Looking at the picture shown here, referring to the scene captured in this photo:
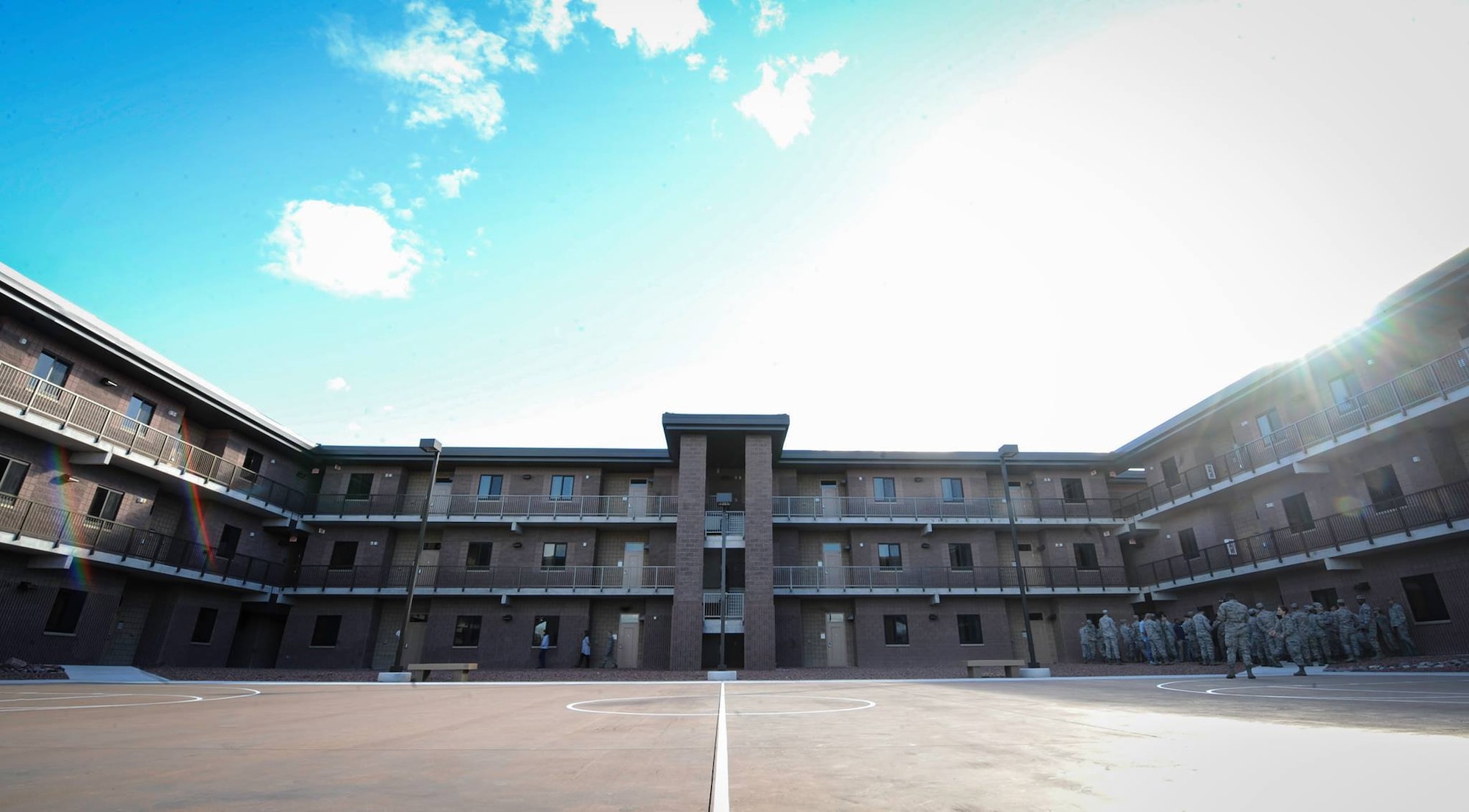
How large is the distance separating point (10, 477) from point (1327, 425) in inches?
1519

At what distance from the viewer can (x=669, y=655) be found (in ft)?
78.8

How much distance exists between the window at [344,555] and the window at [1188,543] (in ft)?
116

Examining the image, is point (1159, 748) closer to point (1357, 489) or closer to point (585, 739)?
point (585, 739)

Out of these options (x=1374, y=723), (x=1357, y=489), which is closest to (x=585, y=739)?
(x=1374, y=723)

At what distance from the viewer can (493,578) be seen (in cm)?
2633

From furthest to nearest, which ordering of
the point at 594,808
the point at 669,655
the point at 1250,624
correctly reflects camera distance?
1. the point at 669,655
2. the point at 1250,624
3. the point at 594,808

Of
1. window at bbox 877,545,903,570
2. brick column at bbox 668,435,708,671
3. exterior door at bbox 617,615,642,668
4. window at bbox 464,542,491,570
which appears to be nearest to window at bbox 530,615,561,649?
exterior door at bbox 617,615,642,668

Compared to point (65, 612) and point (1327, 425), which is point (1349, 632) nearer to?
point (1327, 425)

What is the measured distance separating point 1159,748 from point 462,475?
96.0 ft

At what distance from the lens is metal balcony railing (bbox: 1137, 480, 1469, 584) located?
1638cm

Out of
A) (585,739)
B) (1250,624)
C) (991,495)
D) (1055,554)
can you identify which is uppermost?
(991,495)

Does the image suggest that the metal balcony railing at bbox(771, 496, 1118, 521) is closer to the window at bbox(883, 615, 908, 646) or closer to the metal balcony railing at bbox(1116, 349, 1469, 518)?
the metal balcony railing at bbox(1116, 349, 1469, 518)

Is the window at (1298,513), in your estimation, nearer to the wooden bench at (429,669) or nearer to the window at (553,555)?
the wooden bench at (429,669)

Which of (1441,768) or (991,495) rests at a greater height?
(991,495)
